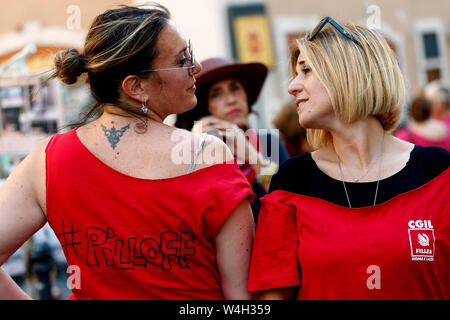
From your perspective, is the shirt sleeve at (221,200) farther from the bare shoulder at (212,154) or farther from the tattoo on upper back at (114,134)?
the tattoo on upper back at (114,134)

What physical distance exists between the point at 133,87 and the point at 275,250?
0.74 meters

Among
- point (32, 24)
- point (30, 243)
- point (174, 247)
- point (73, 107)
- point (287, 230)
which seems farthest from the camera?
point (32, 24)

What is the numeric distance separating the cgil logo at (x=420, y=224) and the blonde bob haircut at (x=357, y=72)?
0.43m

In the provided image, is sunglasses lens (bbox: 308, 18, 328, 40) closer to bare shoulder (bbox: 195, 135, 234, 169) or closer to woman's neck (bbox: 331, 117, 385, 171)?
woman's neck (bbox: 331, 117, 385, 171)

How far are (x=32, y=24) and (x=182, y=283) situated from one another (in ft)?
18.8

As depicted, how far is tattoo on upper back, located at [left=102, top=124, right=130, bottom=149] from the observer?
1.67 m

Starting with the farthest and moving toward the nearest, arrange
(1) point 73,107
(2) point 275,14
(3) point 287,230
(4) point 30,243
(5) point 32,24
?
(2) point 275,14 → (5) point 32,24 → (1) point 73,107 → (4) point 30,243 → (3) point 287,230

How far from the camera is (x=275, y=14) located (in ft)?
28.9

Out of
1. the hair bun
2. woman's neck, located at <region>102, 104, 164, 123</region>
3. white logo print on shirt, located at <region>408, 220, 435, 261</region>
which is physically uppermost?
the hair bun

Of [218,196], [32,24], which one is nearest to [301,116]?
[218,196]

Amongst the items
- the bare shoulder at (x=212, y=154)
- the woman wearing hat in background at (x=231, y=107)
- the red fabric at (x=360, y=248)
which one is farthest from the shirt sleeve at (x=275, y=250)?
the woman wearing hat in background at (x=231, y=107)

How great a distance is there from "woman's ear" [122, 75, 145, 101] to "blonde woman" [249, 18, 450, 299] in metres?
0.58

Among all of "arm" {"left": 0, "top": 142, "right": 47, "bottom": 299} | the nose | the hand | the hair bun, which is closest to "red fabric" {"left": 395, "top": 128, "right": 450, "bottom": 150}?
the hand
